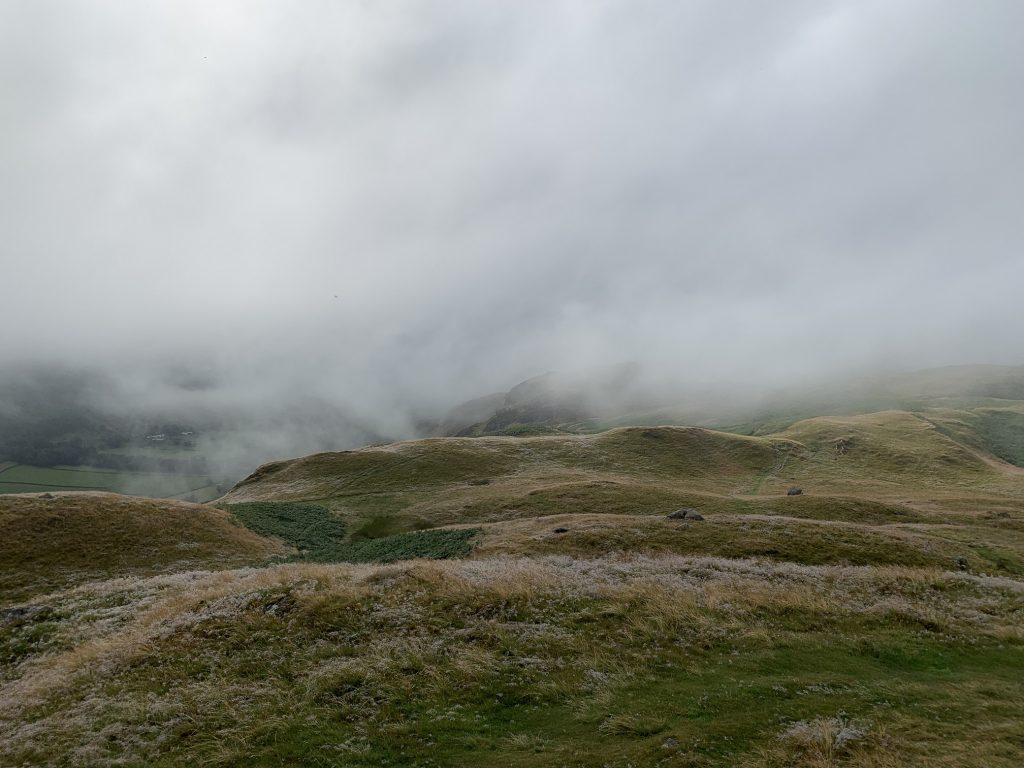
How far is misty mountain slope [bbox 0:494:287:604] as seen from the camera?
43.5m

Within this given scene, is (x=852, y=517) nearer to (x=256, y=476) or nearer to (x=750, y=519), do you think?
(x=750, y=519)

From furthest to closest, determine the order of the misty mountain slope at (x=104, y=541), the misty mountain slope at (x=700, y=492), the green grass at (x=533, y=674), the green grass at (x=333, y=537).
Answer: the green grass at (x=333, y=537), the misty mountain slope at (x=104, y=541), the misty mountain slope at (x=700, y=492), the green grass at (x=533, y=674)

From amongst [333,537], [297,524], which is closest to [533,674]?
[333,537]

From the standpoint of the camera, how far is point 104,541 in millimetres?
49719

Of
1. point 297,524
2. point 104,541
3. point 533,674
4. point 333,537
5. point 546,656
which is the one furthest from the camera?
point 297,524

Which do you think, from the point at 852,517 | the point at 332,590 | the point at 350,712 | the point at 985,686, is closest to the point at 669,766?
the point at 350,712

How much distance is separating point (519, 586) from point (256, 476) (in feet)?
374

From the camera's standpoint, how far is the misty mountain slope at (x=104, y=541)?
43.5m

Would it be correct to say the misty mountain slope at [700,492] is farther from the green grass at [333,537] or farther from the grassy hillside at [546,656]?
the green grass at [333,537]

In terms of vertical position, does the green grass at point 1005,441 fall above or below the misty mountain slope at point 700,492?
below

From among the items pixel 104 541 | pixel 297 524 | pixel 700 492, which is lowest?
pixel 700 492

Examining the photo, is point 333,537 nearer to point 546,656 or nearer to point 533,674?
point 546,656

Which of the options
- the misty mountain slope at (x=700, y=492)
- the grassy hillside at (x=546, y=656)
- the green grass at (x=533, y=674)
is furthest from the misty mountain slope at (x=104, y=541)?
the misty mountain slope at (x=700, y=492)

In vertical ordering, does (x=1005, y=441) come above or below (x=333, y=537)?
below
